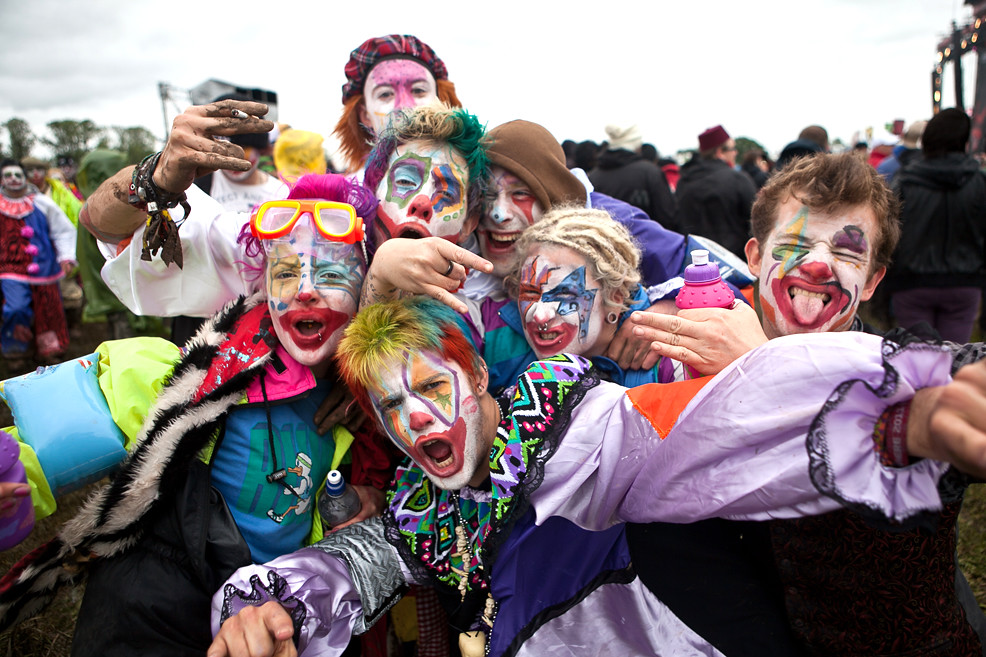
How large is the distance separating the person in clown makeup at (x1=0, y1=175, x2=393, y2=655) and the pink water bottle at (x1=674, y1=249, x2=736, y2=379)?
3.40 feet

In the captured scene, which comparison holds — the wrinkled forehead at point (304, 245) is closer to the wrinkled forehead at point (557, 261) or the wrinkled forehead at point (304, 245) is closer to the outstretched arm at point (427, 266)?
the outstretched arm at point (427, 266)

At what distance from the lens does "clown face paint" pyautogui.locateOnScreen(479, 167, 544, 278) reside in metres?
2.35

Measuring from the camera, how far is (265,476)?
1.96m

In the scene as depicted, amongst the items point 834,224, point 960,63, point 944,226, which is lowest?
point 944,226

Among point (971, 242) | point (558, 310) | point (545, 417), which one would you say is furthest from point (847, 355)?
point (971, 242)

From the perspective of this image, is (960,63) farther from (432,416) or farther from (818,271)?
(432,416)

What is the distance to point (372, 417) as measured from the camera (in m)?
1.97

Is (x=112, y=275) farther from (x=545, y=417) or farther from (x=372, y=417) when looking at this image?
(x=545, y=417)

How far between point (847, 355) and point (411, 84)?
2.22 metres

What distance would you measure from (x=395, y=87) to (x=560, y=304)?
1.37 metres

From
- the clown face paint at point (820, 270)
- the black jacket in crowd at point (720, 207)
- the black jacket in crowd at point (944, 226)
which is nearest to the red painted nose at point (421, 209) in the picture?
the clown face paint at point (820, 270)

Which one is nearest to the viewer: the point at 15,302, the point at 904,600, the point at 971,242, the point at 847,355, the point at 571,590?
the point at 847,355

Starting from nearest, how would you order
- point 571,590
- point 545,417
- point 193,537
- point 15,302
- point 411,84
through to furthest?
point 545,417 < point 571,590 < point 193,537 < point 411,84 < point 15,302

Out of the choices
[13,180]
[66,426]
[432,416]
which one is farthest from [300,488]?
[13,180]
